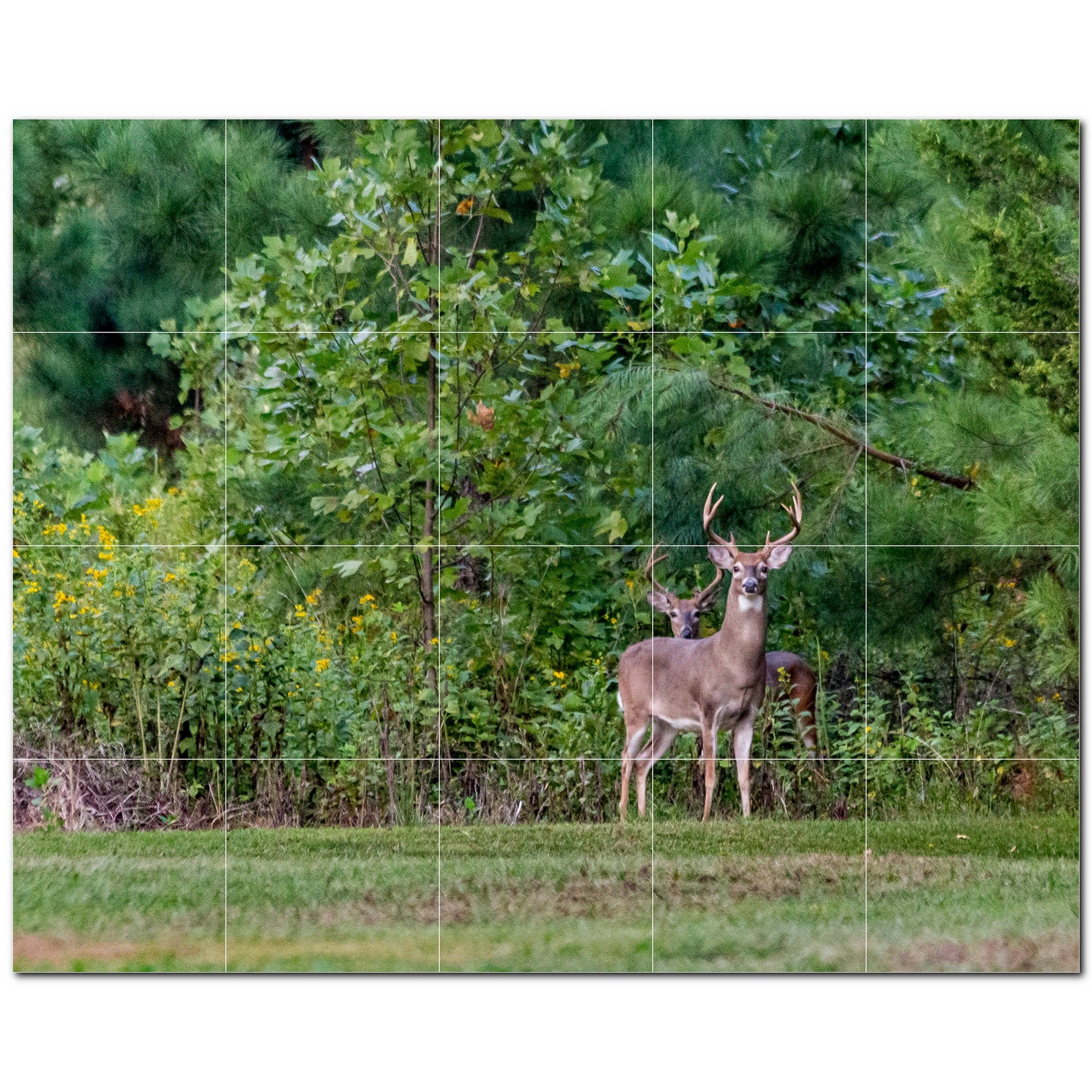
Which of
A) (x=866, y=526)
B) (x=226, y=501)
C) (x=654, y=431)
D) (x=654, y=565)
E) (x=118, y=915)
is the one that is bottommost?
(x=118, y=915)

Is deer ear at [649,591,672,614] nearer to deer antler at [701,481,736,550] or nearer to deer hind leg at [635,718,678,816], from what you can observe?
deer antler at [701,481,736,550]

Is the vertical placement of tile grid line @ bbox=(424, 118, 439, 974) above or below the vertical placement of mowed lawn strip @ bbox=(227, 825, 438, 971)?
above

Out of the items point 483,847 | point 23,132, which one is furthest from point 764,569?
point 23,132

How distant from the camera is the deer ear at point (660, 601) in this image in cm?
660

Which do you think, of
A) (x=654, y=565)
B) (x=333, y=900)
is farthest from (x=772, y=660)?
(x=333, y=900)

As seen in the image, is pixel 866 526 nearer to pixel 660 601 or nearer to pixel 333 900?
pixel 660 601

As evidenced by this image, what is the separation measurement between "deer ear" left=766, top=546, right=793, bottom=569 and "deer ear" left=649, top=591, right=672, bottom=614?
42 cm

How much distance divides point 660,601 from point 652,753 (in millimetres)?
606

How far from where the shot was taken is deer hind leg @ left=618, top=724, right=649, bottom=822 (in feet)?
21.6

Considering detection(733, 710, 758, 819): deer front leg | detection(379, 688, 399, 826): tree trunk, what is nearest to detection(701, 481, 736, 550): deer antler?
detection(733, 710, 758, 819): deer front leg

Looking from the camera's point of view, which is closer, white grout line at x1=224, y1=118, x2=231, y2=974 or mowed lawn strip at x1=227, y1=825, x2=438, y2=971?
mowed lawn strip at x1=227, y1=825, x2=438, y2=971

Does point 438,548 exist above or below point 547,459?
below

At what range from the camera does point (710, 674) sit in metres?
6.62
